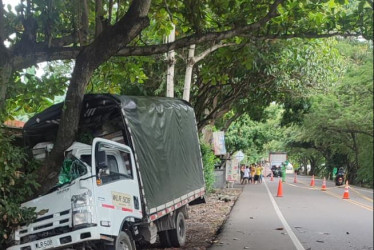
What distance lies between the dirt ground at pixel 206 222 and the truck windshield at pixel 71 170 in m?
3.42

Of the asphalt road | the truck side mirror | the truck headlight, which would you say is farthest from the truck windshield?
the asphalt road

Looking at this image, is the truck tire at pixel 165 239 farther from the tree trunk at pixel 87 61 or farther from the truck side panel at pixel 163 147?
the tree trunk at pixel 87 61

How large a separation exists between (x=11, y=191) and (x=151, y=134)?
2.69 meters

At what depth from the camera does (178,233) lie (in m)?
9.10

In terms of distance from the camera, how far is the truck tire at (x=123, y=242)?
651 centimetres

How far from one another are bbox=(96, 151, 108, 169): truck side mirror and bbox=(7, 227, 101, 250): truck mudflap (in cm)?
94

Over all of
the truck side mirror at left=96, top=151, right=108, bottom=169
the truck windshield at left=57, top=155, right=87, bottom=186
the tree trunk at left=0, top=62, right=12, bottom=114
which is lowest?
the truck windshield at left=57, top=155, right=87, bottom=186

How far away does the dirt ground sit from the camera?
9.73 meters

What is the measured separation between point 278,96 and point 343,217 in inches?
375

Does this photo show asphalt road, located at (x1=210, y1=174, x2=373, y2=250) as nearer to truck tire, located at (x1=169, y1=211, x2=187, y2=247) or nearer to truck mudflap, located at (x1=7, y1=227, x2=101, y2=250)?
truck tire, located at (x1=169, y1=211, x2=187, y2=247)

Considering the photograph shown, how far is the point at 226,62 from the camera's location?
12438mm

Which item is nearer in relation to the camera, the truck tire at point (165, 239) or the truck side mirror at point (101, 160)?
the truck side mirror at point (101, 160)

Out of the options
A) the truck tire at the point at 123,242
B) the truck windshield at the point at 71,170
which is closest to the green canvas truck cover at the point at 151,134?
the truck tire at the point at 123,242

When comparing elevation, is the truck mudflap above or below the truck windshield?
below
